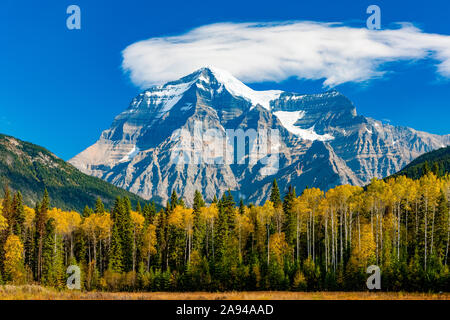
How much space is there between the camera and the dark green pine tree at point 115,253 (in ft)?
374

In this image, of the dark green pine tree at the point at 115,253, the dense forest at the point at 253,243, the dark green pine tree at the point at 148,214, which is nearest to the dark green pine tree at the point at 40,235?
the dense forest at the point at 253,243

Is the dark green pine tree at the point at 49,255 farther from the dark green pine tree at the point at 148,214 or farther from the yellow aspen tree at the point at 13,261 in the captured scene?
the dark green pine tree at the point at 148,214

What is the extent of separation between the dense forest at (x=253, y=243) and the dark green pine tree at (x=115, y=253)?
0.74 feet

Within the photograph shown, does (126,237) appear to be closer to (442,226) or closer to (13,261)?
(13,261)

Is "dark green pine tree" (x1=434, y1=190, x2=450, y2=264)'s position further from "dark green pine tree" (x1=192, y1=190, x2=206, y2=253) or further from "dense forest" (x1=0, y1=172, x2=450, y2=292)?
"dark green pine tree" (x1=192, y1=190, x2=206, y2=253)

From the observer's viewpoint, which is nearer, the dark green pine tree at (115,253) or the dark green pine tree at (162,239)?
the dark green pine tree at (115,253)

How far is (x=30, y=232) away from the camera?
118500 mm

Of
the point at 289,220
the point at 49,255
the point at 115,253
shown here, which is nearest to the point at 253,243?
the point at 289,220

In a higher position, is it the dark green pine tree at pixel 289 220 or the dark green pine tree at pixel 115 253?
the dark green pine tree at pixel 289 220

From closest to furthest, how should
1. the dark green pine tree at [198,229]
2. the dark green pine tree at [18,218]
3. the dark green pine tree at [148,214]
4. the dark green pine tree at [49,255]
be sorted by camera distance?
the dark green pine tree at [49,255]
the dark green pine tree at [18,218]
the dark green pine tree at [198,229]
the dark green pine tree at [148,214]

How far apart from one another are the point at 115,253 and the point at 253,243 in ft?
102

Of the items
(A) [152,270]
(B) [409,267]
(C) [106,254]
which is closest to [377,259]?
(B) [409,267]

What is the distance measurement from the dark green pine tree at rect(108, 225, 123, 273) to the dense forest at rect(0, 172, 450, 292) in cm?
23

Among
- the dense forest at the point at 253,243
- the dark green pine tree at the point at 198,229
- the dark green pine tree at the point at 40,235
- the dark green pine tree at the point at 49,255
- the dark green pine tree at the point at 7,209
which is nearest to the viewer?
the dense forest at the point at 253,243
